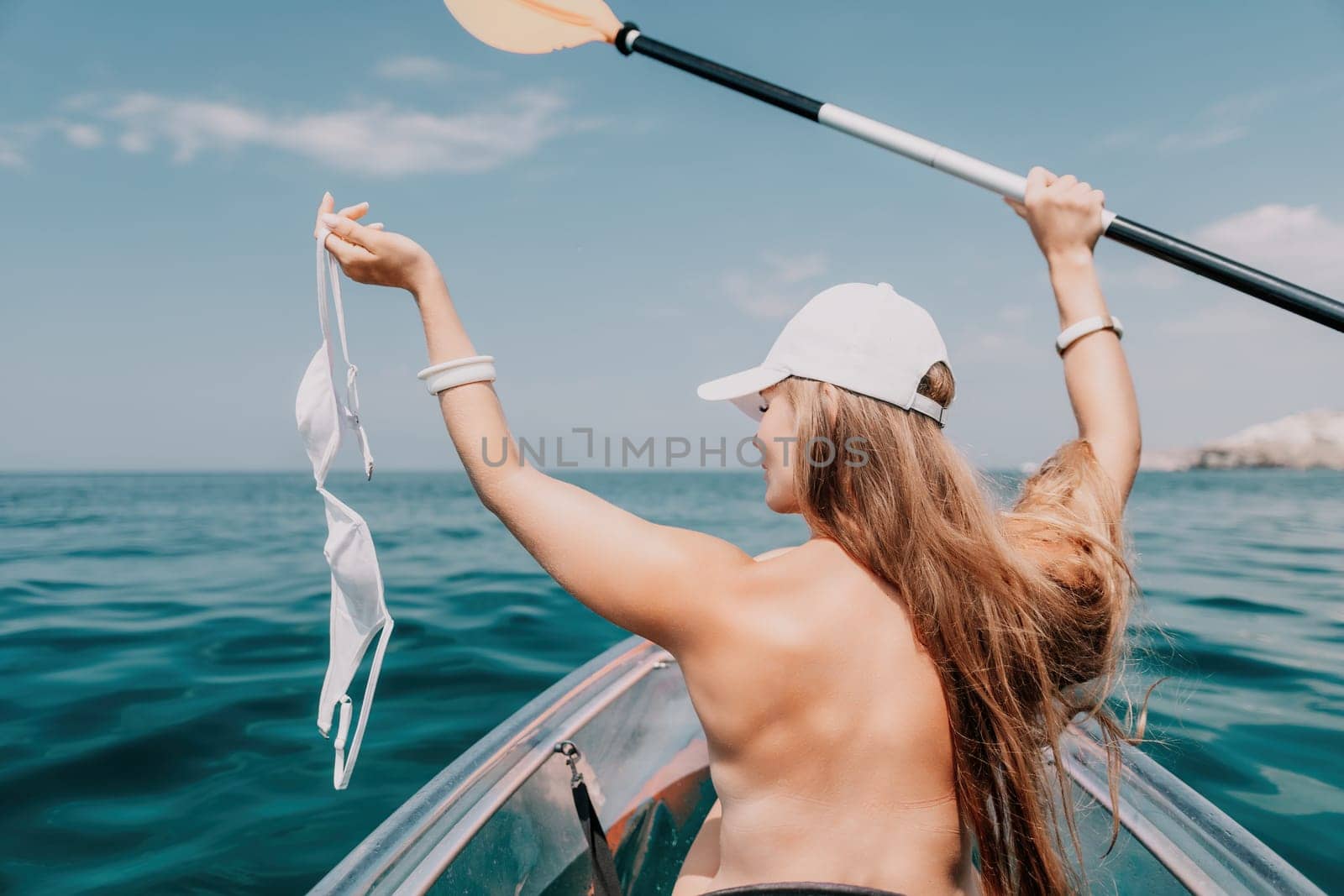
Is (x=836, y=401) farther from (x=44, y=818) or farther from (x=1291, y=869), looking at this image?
(x=44, y=818)

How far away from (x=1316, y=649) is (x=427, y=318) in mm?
6365

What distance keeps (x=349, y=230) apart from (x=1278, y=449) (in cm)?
8571

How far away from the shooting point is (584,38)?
303 centimetres

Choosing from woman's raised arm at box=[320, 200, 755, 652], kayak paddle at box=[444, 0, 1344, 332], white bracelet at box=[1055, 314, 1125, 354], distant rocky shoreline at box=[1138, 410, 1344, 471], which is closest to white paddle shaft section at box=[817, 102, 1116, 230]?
kayak paddle at box=[444, 0, 1344, 332]

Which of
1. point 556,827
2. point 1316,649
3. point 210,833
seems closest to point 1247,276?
point 556,827

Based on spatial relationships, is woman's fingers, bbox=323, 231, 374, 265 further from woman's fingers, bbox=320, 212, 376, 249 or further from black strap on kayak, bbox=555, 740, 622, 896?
black strap on kayak, bbox=555, 740, 622, 896

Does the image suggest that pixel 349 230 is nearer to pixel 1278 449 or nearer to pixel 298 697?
pixel 298 697

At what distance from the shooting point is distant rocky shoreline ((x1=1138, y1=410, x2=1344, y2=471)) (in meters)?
64.1

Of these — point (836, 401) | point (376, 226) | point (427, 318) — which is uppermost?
point (376, 226)

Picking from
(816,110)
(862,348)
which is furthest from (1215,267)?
(862,348)

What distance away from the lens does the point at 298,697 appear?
441 cm

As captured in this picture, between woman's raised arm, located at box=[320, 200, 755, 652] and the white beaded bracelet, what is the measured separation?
0.04 feet

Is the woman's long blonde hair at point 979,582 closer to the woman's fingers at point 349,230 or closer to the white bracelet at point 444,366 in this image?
the white bracelet at point 444,366

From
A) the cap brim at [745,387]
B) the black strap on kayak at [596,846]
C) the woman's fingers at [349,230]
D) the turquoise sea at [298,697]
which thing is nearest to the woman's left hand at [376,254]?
the woman's fingers at [349,230]
